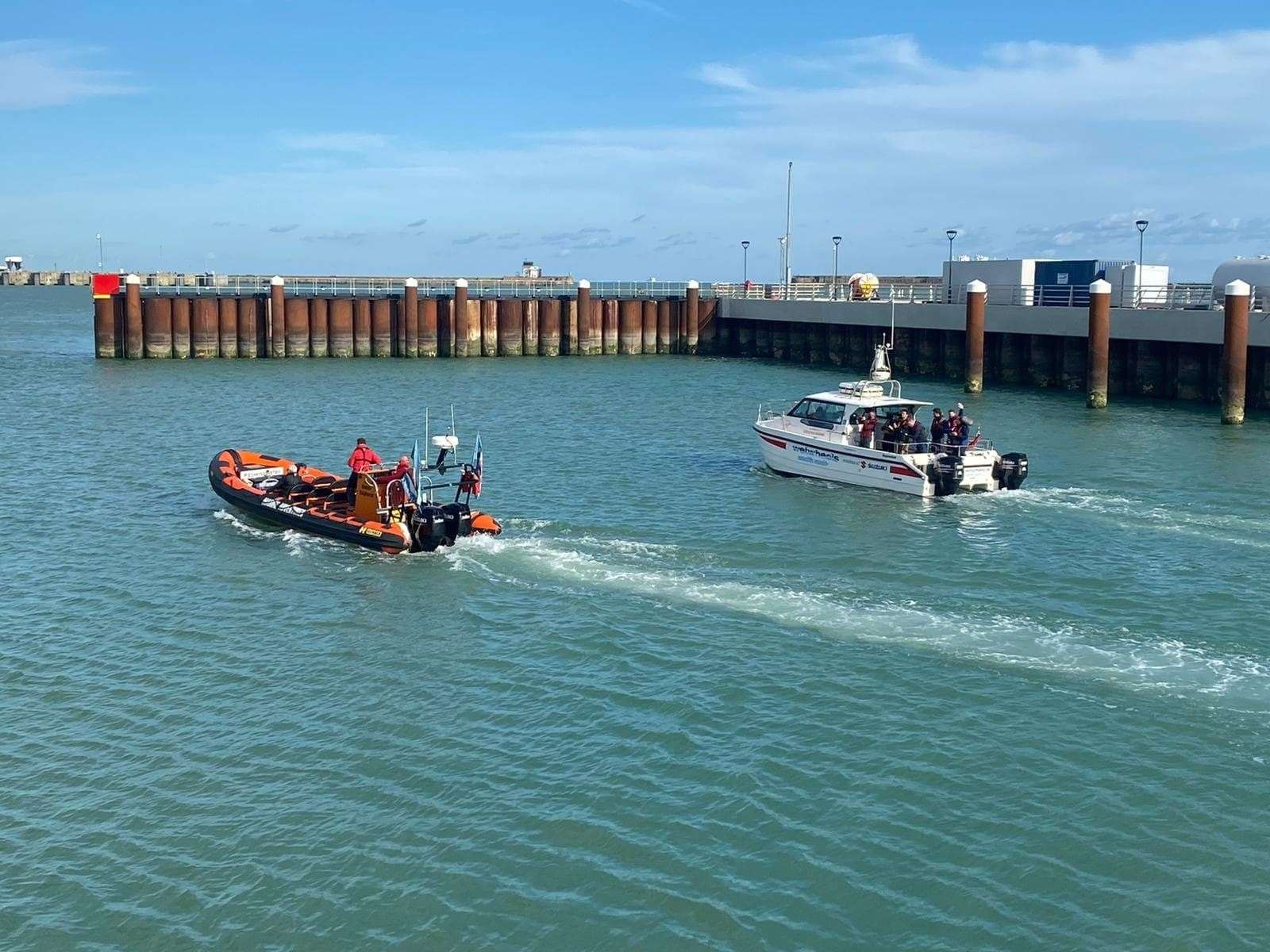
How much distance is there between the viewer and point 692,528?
27125 mm

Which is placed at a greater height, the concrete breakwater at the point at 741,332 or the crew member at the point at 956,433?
the concrete breakwater at the point at 741,332

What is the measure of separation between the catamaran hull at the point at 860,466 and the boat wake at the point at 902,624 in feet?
27.9

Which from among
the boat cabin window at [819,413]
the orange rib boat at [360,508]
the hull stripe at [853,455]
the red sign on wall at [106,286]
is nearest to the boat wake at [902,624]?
the orange rib boat at [360,508]

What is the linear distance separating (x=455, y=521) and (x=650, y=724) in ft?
30.1

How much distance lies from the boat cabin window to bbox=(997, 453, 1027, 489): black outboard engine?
13.8ft

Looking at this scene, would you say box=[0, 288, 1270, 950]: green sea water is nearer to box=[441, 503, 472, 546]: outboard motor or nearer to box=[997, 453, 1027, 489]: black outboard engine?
box=[441, 503, 472, 546]: outboard motor

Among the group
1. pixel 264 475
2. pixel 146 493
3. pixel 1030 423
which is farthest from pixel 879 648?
pixel 1030 423

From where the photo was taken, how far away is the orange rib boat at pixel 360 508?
2478 centimetres

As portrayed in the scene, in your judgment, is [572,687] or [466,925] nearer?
[466,925]

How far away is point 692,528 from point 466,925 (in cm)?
1554

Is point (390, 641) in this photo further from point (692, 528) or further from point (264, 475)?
point (264, 475)

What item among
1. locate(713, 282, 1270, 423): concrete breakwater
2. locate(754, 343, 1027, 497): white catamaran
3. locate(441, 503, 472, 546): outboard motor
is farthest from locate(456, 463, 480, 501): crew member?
locate(713, 282, 1270, 423): concrete breakwater

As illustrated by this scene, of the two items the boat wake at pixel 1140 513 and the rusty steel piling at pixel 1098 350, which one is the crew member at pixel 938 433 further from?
the rusty steel piling at pixel 1098 350

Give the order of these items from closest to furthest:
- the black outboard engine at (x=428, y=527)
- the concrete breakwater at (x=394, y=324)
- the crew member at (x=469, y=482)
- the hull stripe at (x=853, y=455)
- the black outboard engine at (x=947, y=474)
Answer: the black outboard engine at (x=428, y=527), the crew member at (x=469, y=482), the black outboard engine at (x=947, y=474), the hull stripe at (x=853, y=455), the concrete breakwater at (x=394, y=324)
